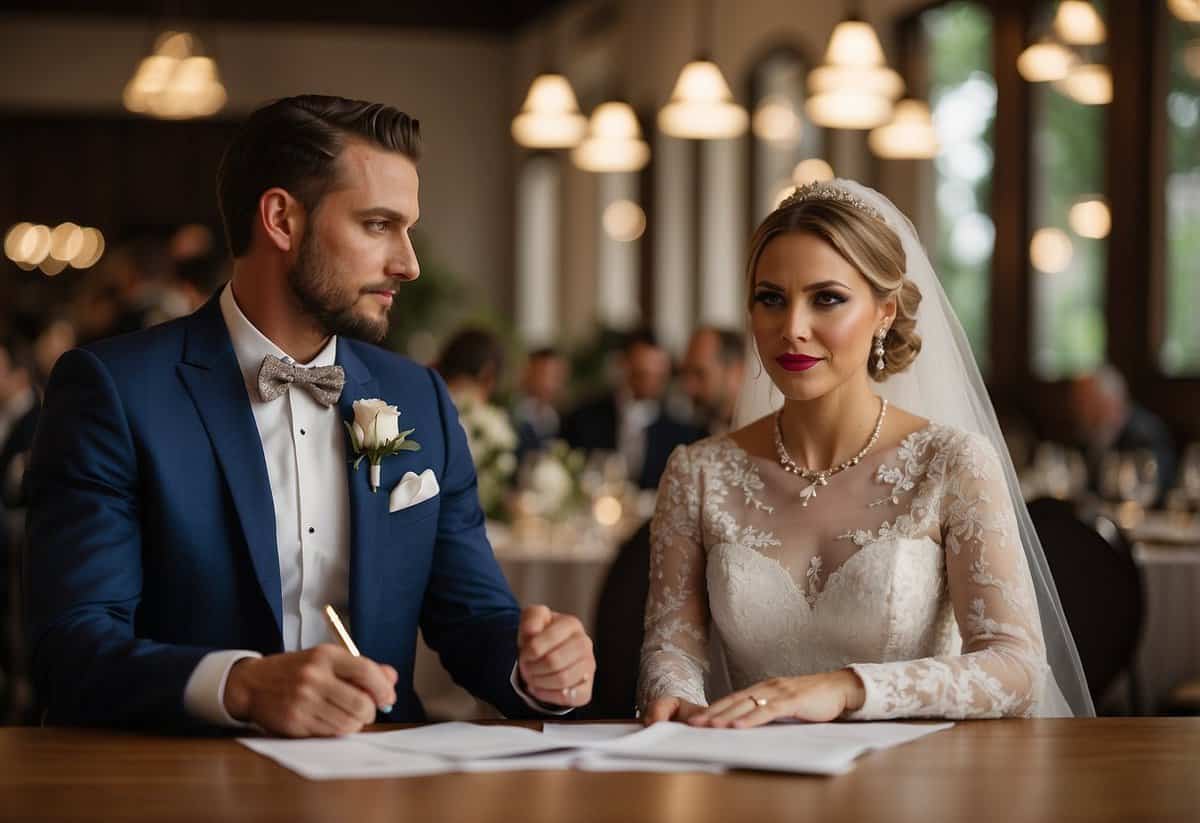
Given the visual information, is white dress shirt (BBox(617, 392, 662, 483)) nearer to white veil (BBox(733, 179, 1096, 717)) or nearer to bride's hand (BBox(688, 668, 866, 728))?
white veil (BBox(733, 179, 1096, 717))

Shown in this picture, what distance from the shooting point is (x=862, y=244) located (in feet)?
8.55

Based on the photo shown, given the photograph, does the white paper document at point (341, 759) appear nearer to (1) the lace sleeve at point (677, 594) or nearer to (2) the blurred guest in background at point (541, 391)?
(1) the lace sleeve at point (677, 594)

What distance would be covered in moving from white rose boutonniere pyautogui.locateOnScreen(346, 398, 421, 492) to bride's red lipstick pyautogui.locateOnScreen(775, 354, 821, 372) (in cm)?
62

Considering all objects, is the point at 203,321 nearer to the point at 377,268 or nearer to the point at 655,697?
the point at 377,268

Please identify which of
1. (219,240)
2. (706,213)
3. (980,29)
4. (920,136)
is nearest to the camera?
(920,136)

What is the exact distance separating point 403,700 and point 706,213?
10608 mm

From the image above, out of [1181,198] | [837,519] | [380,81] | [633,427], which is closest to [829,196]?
[837,519]

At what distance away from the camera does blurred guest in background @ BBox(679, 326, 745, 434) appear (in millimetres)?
7258

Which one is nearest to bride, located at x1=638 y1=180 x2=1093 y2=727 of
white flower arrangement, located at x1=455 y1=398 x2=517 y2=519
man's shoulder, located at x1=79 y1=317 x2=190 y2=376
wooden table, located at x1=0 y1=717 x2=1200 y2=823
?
wooden table, located at x1=0 y1=717 x2=1200 y2=823

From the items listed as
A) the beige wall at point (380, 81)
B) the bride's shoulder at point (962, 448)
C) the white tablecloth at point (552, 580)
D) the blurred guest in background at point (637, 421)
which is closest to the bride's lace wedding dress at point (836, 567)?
the bride's shoulder at point (962, 448)

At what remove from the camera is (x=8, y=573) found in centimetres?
629

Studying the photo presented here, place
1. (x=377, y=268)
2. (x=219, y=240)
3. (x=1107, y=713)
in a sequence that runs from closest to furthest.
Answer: (x=377, y=268) → (x=1107, y=713) → (x=219, y=240)

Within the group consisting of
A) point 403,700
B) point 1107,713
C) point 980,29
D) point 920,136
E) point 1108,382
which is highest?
point 980,29

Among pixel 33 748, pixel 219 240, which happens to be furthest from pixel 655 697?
pixel 219 240
